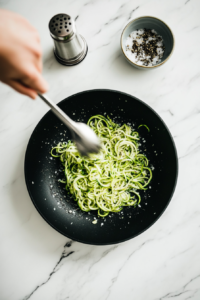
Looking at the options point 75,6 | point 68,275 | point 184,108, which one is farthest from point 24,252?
point 75,6

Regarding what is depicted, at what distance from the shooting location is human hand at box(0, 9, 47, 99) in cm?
58

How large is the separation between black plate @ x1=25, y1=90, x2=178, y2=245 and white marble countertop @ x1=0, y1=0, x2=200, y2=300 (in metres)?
0.15

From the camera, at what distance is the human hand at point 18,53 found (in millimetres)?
581

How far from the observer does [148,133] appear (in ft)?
4.49

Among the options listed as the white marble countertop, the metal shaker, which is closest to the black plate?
the white marble countertop

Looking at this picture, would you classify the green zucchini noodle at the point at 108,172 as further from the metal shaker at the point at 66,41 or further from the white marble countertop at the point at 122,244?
the metal shaker at the point at 66,41

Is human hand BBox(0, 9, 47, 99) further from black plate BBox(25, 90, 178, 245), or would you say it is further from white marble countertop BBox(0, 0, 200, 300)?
white marble countertop BBox(0, 0, 200, 300)

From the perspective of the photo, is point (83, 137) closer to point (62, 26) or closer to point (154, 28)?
point (62, 26)

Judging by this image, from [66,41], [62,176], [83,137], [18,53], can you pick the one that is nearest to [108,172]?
[62,176]

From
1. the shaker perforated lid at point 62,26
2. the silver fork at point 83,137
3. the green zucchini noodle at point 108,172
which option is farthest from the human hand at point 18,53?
the green zucchini noodle at point 108,172

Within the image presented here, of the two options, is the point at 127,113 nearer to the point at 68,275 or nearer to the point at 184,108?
the point at 184,108

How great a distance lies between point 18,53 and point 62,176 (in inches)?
35.7

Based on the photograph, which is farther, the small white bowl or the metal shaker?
the small white bowl

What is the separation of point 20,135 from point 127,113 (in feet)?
2.32
